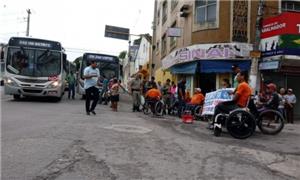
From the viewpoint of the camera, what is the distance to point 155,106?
62.0ft

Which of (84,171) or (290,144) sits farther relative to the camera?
(290,144)

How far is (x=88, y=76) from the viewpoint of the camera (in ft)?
49.7

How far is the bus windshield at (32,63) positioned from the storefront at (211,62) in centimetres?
700

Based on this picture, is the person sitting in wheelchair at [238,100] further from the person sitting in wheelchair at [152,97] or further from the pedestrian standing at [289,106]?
the pedestrian standing at [289,106]

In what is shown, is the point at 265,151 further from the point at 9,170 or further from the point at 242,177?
the point at 9,170

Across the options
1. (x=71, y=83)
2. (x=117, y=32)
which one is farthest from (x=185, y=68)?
(x=117, y=32)

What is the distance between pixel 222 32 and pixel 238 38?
84 centimetres

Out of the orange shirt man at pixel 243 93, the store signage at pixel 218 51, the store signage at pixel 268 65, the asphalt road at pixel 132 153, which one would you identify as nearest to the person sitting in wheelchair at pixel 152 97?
the store signage at pixel 268 65

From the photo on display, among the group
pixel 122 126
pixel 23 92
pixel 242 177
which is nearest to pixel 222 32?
pixel 23 92

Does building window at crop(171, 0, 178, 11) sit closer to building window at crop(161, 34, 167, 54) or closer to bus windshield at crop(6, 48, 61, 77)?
building window at crop(161, 34, 167, 54)

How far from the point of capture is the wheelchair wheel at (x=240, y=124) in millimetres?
11867

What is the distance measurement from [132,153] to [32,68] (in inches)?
544

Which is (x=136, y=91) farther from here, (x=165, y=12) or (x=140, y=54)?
(x=140, y=54)

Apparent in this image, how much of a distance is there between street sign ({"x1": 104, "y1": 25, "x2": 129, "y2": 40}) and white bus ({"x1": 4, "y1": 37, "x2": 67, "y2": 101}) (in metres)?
29.5
